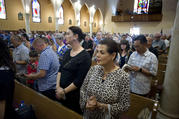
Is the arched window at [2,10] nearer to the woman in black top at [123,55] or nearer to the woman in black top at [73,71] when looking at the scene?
the woman in black top at [123,55]

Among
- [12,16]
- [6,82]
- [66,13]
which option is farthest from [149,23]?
[6,82]

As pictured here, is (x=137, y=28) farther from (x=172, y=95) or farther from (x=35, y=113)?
(x=35, y=113)

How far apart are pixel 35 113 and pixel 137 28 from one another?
2101 centimetres

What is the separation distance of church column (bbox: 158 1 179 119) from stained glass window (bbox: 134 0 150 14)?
767 inches

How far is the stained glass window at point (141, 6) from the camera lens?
19.5 m

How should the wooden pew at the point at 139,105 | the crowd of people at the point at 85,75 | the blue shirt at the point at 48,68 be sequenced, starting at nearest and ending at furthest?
1. the crowd of people at the point at 85,75
2. the wooden pew at the point at 139,105
3. the blue shirt at the point at 48,68

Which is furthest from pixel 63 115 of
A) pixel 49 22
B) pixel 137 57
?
pixel 49 22

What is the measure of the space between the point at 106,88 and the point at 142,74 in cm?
120

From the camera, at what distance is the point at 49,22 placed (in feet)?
55.2

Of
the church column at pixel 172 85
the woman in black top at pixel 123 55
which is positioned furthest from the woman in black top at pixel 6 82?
the woman in black top at pixel 123 55

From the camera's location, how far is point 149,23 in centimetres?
1927

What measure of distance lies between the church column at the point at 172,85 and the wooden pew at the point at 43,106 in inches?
75.0

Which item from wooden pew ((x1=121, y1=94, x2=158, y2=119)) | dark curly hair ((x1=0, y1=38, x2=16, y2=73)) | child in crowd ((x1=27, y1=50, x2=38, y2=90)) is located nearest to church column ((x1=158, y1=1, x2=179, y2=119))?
wooden pew ((x1=121, y1=94, x2=158, y2=119))

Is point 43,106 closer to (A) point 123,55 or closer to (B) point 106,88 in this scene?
(B) point 106,88
